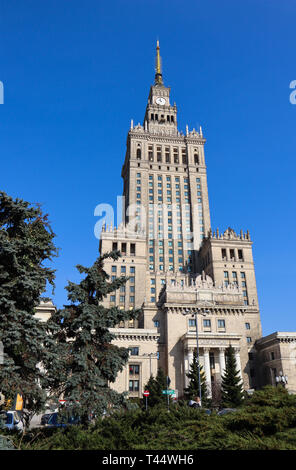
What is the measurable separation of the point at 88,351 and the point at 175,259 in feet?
254

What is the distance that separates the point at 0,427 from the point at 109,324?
7.77 metres

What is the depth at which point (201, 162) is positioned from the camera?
11300 cm

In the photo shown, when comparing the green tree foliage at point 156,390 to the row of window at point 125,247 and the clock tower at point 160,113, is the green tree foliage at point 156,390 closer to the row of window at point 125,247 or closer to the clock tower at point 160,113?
the row of window at point 125,247

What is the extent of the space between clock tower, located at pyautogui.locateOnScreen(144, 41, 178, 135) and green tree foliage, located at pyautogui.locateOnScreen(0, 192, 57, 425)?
102431 mm

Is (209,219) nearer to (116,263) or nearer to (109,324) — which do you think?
(116,263)

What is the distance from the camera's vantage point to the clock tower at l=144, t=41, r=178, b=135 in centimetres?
12106

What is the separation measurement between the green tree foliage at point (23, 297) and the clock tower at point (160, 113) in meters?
102

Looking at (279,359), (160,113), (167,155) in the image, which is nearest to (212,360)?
(279,359)

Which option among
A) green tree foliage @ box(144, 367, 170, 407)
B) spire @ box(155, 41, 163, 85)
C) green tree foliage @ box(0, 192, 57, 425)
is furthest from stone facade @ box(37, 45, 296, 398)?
green tree foliage @ box(0, 192, 57, 425)

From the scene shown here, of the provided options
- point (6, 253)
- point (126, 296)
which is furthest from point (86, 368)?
point (126, 296)

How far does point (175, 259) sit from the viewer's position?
96.4 metres

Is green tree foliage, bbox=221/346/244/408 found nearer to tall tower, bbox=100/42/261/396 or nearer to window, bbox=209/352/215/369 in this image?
tall tower, bbox=100/42/261/396

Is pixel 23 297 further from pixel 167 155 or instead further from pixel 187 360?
pixel 167 155

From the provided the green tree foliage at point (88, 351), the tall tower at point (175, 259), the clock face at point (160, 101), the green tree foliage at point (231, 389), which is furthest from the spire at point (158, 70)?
the green tree foliage at point (88, 351)
